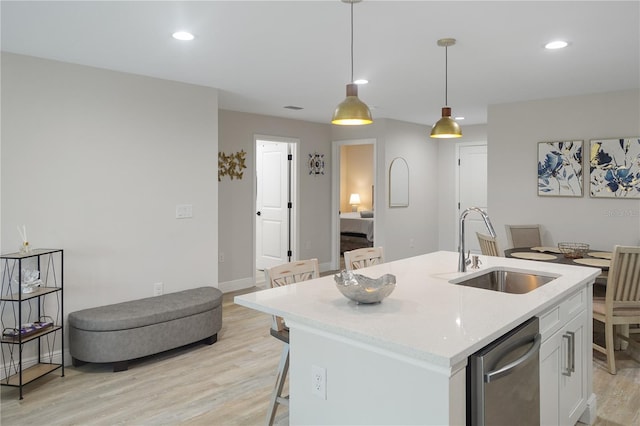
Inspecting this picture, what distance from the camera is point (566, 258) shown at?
415 centimetres

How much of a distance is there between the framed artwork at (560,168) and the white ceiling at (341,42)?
0.64 meters

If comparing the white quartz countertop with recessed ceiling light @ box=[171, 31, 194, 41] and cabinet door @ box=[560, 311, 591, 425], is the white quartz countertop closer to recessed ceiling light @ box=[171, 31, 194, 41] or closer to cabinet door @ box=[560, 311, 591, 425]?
cabinet door @ box=[560, 311, 591, 425]

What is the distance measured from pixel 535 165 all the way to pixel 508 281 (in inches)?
117

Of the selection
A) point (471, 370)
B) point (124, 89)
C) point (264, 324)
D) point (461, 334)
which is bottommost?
point (264, 324)

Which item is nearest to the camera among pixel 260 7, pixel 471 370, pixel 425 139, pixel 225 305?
pixel 471 370

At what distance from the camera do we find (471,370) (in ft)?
5.33

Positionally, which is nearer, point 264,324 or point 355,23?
point 355,23

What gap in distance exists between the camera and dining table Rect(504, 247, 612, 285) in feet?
12.2

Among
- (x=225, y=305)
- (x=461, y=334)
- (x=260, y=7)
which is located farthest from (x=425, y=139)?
(x=461, y=334)

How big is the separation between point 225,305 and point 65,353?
1955 mm

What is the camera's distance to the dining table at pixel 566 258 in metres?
3.73

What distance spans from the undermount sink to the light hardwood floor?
2.93ft

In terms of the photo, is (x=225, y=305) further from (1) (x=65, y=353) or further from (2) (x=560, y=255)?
(2) (x=560, y=255)

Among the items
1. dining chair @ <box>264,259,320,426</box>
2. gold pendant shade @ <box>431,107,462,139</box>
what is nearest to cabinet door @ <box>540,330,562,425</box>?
dining chair @ <box>264,259,320,426</box>
